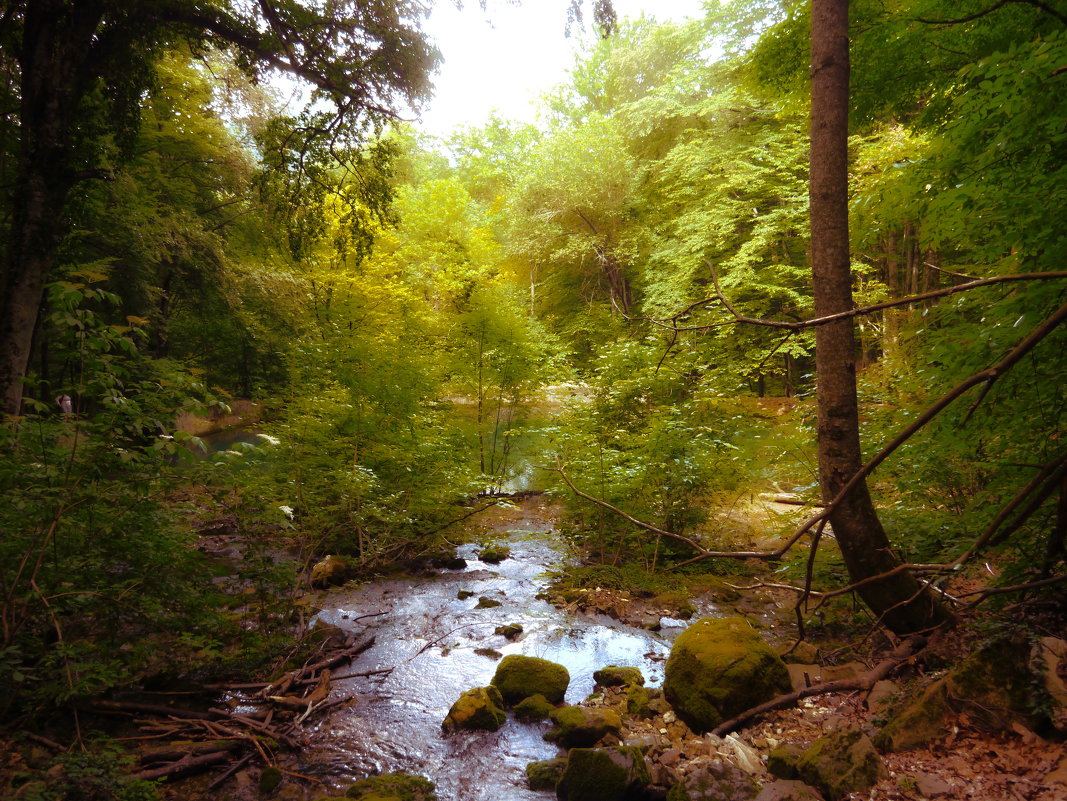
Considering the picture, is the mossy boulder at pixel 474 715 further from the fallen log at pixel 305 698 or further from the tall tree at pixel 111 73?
the tall tree at pixel 111 73

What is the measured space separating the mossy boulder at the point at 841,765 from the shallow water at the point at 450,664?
72.8 inches

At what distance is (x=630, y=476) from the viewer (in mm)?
7938

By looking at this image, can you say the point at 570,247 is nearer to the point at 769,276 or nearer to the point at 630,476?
the point at 769,276

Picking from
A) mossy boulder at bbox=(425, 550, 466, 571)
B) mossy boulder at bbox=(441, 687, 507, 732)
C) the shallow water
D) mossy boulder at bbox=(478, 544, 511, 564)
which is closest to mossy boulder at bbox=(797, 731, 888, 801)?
the shallow water

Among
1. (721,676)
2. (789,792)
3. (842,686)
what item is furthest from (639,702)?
(789,792)

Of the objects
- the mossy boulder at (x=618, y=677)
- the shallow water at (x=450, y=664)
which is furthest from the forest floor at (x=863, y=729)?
the shallow water at (x=450, y=664)

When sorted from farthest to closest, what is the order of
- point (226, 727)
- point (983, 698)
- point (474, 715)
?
point (474, 715), point (226, 727), point (983, 698)

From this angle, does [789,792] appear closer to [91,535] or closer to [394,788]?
[394,788]

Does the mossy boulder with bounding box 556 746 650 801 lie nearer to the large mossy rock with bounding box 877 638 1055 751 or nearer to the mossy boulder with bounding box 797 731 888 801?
the mossy boulder with bounding box 797 731 888 801

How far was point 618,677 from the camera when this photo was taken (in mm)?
5480

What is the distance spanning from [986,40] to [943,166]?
4.78 ft

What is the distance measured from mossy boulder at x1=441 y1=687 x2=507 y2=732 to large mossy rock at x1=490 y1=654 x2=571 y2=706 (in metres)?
0.29

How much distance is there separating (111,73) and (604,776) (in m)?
8.73

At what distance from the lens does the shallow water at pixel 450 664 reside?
4.27 meters
